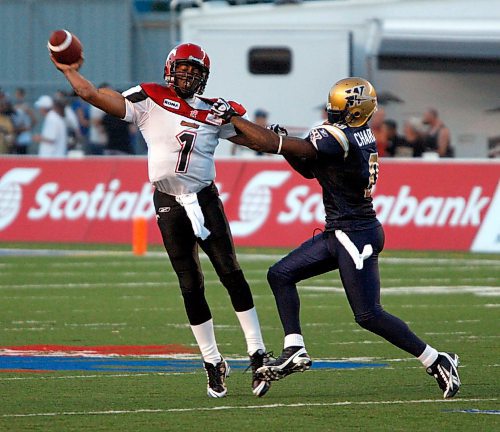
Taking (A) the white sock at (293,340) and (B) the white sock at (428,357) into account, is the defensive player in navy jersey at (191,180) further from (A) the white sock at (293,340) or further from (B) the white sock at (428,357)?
(B) the white sock at (428,357)

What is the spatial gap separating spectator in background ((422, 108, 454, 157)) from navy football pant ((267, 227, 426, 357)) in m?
13.3

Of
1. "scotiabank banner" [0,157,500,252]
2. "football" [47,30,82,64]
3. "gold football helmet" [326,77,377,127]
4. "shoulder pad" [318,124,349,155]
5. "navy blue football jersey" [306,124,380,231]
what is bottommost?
"scotiabank banner" [0,157,500,252]

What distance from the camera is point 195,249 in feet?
31.5

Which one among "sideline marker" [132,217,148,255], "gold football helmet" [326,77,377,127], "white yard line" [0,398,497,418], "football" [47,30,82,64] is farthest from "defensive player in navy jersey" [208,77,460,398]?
"sideline marker" [132,217,148,255]

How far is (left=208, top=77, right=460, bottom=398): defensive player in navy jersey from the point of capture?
9.02m

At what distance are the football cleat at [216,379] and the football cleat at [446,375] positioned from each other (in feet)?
4.06

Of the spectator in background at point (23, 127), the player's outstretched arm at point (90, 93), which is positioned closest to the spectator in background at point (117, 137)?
the spectator in background at point (23, 127)

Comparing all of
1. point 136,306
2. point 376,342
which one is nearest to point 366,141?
point 376,342

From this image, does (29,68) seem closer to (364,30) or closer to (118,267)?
(364,30)

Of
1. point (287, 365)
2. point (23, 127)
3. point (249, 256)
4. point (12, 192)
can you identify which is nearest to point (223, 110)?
point (287, 365)

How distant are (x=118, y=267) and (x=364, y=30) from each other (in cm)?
622

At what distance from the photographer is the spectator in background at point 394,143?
2258 centimetres

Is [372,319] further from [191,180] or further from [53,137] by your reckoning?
[53,137]

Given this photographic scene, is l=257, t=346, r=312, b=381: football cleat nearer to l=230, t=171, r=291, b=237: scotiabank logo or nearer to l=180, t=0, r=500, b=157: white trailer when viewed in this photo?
l=230, t=171, r=291, b=237: scotiabank logo
